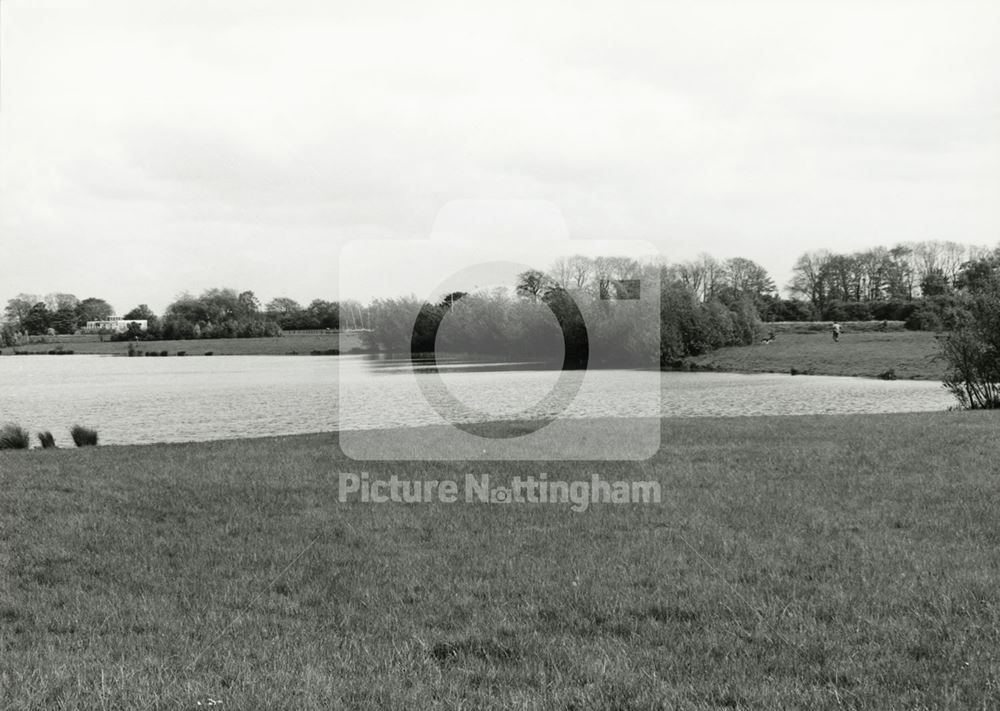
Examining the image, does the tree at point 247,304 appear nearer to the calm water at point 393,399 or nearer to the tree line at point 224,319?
the tree line at point 224,319

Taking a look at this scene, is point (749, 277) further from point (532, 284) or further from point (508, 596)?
point (508, 596)

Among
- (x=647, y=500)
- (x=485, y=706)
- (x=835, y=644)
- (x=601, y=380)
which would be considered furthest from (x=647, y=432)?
(x=601, y=380)

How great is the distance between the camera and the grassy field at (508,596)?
5.61 metres

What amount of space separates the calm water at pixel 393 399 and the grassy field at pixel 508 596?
55.4ft

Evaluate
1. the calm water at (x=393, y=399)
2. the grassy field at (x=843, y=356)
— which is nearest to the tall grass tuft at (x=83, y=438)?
the calm water at (x=393, y=399)

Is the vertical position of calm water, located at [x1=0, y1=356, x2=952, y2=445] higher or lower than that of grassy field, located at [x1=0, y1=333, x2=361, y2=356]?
lower

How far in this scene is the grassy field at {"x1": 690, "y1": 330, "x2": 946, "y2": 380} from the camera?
193 ft

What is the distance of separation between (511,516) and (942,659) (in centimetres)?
624

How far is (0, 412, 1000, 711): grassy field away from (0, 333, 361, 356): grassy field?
73.3m

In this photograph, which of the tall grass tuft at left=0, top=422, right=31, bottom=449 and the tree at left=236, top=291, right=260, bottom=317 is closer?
the tall grass tuft at left=0, top=422, right=31, bottom=449

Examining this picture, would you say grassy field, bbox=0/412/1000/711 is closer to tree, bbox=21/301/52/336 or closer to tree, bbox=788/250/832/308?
tree, bbox=788/250/832/308

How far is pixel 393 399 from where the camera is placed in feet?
129

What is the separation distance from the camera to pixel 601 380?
169ft

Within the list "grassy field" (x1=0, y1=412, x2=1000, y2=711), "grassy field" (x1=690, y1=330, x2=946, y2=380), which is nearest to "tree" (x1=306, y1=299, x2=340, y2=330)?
"grassy field" (x1=690, y1=330, x2=946, y2=380)
